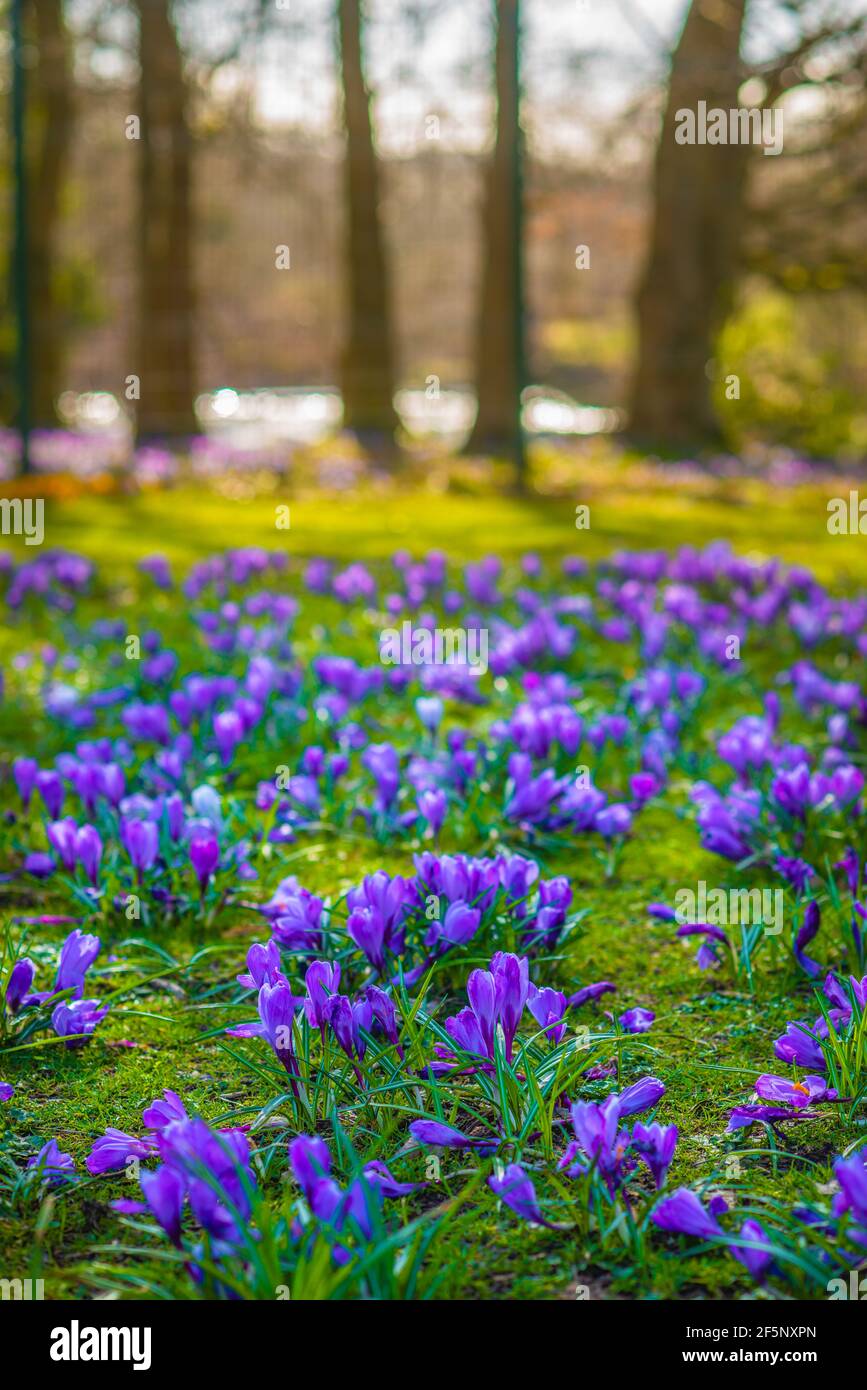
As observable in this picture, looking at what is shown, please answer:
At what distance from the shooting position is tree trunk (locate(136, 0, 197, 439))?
17.3m

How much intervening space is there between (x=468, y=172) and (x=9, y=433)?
949 centimetres

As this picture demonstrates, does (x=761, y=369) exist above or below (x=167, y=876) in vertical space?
above

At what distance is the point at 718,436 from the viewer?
17500 mm

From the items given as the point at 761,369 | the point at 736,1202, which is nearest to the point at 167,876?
the point at 736,1202

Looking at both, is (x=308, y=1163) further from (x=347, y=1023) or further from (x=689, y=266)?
(x=689, y=266)

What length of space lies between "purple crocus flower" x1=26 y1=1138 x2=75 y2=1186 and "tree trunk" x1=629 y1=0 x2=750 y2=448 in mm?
16048

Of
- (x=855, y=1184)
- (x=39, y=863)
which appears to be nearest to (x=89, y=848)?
(x=39, y=863)

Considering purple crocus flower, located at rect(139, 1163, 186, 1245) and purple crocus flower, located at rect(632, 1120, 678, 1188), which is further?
purple crocus flower, located at rect(632, 1120, 678, 1188)

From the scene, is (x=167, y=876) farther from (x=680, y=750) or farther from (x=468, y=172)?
(x=468, y=172)

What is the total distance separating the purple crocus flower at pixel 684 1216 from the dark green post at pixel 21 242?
35.5 feet

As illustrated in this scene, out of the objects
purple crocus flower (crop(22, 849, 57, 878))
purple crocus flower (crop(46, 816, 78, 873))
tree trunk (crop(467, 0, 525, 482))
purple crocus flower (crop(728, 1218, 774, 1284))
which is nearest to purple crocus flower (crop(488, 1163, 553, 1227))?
purple crocus flower (crop(728, 1218, 774, 1284))

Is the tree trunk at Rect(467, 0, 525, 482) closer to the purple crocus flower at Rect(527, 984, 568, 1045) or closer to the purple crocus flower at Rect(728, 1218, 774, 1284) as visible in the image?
the purple crocus flower at Rect(527, 984, 568, 1045)

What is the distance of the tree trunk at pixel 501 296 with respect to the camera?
11539 millimetres

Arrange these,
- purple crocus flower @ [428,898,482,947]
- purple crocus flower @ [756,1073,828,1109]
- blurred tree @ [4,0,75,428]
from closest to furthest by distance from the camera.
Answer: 1. purple crocus flower @ [756,1073,828,1109]
2. purple crocus flower @ [428,898,482,947]
3. blurred tree @ [4,0,75,428]
